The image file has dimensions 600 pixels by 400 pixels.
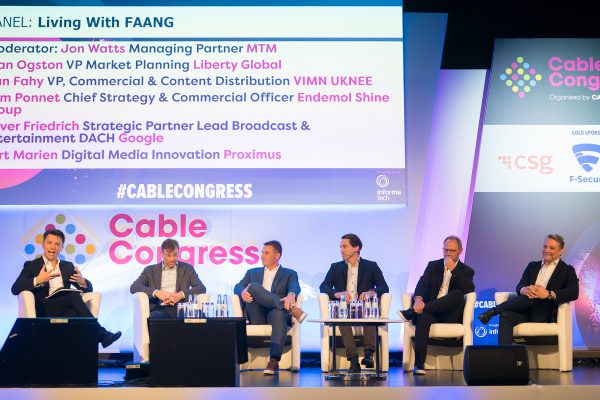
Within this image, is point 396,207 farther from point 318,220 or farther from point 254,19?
point 254,19

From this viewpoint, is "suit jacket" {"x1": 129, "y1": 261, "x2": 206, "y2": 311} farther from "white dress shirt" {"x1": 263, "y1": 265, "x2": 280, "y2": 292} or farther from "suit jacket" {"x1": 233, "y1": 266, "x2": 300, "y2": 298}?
"white dress shirt" {"x1": 263, "y1": 265, "x2": 280, "y2": 292}

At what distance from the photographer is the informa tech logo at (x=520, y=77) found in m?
7.52

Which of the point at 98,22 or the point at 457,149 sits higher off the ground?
the point at 98,22

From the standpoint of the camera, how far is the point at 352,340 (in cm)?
619

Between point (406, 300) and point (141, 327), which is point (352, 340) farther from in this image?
point (141, 327)

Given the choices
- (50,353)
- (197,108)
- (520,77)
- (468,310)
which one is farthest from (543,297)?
(50,353)

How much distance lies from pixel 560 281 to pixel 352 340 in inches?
66.6

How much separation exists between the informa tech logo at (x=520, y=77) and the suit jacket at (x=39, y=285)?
404 centimetres

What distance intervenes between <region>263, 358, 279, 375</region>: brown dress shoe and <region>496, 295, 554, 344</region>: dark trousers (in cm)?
171

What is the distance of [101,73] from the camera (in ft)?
23.6

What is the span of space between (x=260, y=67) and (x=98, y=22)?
145 centimetres

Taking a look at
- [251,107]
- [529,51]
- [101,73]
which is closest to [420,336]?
[251,107]

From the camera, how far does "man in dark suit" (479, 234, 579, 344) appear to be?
633 centimetres

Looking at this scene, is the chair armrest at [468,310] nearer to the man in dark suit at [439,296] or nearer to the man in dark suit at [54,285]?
the man in dark suit at [439,296]
